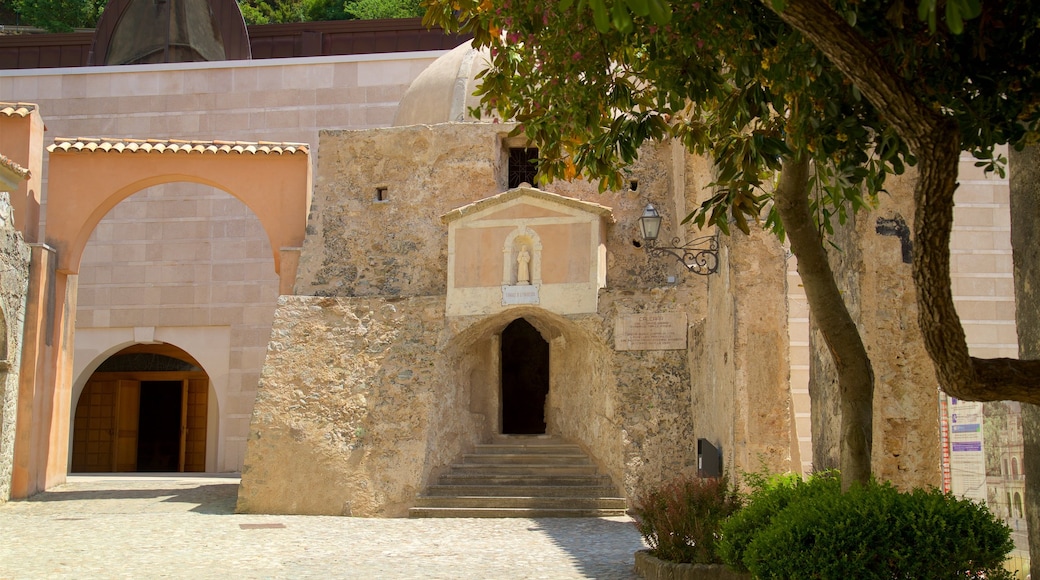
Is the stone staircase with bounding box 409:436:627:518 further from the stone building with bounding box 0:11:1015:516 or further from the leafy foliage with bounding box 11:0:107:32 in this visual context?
the leafy foliage with bounding box 11:0:107:32

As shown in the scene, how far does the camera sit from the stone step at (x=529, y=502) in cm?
1428

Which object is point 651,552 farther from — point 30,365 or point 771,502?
point 30,365

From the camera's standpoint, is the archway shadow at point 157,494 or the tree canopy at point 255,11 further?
the tree canopy at point 255,11

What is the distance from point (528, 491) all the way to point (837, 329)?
911cm

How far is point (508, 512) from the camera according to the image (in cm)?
1416

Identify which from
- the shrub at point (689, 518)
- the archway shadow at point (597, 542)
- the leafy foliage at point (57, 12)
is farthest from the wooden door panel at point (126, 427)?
the shrub at point (689, 518)

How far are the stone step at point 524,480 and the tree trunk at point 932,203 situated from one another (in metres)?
10.7

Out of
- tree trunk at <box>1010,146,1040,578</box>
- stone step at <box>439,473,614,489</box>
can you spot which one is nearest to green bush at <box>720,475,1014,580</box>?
tree trunk at <box>1010,146,1040,578</box>

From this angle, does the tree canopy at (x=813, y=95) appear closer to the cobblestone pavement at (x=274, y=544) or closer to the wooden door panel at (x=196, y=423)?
the cobblestone pavement at (x=274, y=544)

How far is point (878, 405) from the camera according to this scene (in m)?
7.57

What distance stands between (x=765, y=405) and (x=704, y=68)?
5353mm

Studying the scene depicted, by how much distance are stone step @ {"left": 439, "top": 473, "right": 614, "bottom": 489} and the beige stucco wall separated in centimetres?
860

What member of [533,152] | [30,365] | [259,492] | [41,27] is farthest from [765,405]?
[41,27]

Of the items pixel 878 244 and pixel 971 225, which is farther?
pixel 971 225
